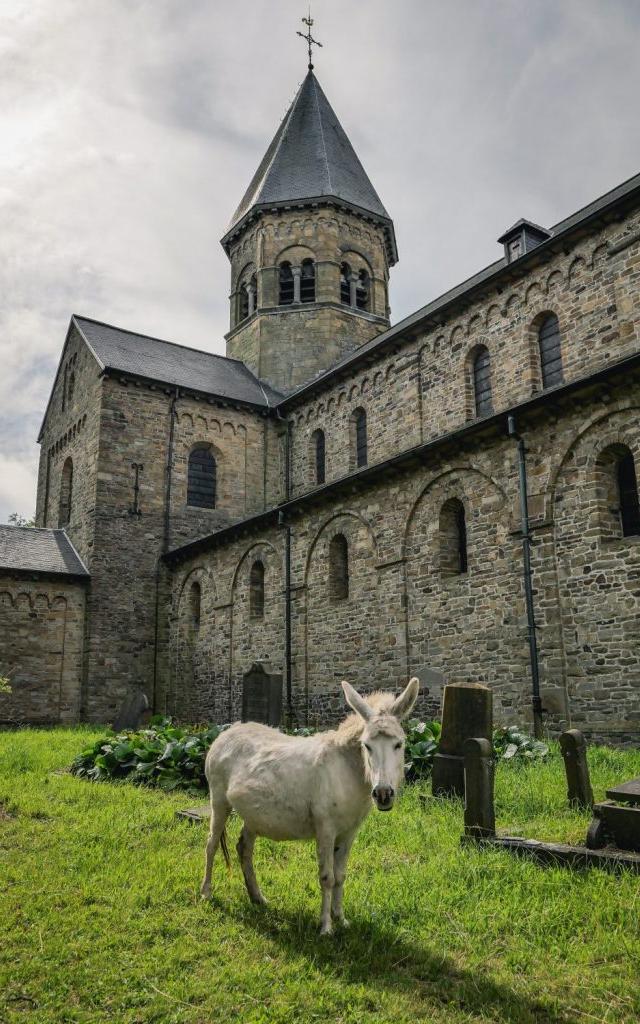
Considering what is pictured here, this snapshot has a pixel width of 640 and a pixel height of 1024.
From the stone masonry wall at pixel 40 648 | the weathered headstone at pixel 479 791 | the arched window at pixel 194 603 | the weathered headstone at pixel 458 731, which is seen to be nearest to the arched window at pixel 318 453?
the arched window at pixel 194 603

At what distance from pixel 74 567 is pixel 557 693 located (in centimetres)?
1581

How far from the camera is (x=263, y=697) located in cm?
1379

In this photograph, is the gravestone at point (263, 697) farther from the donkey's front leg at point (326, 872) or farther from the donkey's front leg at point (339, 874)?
the donkey's front leg at point (326, 872)

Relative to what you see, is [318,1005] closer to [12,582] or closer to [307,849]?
[307,849]

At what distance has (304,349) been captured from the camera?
27922 millimetres

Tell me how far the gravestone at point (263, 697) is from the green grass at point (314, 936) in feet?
23.7

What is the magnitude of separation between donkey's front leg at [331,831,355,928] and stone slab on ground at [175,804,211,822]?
10.0ft

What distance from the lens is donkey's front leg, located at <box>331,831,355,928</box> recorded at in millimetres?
4328

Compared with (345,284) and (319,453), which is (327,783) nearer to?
(319,453)

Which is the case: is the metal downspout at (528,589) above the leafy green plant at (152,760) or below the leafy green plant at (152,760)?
above

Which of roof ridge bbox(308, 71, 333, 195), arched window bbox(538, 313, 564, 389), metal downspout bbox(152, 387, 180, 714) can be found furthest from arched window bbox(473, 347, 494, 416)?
roof ridge bbox(308, 71, 333, 195)

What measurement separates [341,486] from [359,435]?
5312mm

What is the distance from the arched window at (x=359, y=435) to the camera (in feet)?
68.7

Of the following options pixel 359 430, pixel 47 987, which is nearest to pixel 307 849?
pixel 47 987
